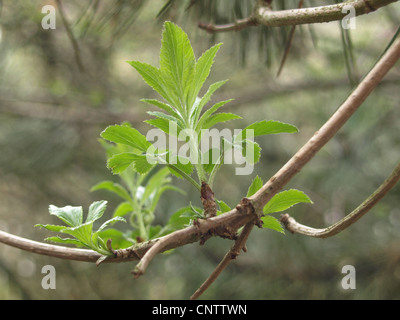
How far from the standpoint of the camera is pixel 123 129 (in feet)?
0.82

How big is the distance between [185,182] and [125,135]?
2.91 ft

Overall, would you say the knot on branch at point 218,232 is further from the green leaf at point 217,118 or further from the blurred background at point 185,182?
the blurred background at point 185,182

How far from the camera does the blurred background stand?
0.97 m

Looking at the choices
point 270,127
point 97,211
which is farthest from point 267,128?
point 97,211

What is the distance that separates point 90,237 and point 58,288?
3.77ft

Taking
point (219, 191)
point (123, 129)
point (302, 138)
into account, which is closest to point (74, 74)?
point (219, 191)

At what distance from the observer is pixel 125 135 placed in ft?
0.84

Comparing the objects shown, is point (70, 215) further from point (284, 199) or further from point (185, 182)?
point (185, 182)

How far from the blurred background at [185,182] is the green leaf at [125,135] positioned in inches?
25.3

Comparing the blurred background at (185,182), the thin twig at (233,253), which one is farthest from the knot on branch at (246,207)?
the blurred background at (185,182)

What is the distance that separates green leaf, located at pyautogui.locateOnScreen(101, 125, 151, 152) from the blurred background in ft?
2.10

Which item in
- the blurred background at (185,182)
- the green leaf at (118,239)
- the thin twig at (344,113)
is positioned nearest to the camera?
the thin twig at (344,113)

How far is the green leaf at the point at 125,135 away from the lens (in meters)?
0.25

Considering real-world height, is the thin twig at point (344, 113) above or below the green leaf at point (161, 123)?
below
